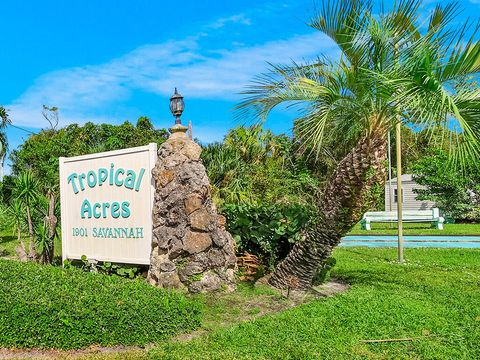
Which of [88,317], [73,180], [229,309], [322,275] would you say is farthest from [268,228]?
[73,180]

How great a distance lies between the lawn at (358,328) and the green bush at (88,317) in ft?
0.78

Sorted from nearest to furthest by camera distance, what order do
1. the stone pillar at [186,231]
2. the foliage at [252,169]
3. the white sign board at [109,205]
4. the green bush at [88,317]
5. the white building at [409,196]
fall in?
1. the green bush at [88,317]
2. the stone pillar at [186,231]
3. the white sign board at [109,205]
4. the foliage at [252,169]
5. the white building at [409,196]

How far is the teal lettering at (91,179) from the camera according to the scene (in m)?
7.84

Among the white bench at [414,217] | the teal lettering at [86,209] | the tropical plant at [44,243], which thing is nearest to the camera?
the teal lettering at [86,209]

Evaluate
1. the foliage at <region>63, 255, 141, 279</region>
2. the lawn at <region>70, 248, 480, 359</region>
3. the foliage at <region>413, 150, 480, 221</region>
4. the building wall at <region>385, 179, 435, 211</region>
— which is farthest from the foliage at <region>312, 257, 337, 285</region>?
the building wall at <region>385, 179, 435, 211</region>

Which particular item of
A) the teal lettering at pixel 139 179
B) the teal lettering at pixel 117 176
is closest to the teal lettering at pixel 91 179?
the teal lettering at pixel 117 176

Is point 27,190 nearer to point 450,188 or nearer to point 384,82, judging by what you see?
point 384,82

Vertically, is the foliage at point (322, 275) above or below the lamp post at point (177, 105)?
below

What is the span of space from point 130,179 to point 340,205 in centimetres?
322

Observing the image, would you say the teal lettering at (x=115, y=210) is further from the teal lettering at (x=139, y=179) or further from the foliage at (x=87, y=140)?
the foliage at (x=87, y=140)

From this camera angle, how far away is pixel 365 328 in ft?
16.6

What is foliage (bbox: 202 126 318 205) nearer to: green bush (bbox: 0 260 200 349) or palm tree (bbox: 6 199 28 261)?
palm tree (bbox: 6 199 28 261)

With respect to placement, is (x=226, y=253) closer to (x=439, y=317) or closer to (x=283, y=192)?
(x=439, y=317)

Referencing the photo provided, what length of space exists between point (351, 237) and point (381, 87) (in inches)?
502
